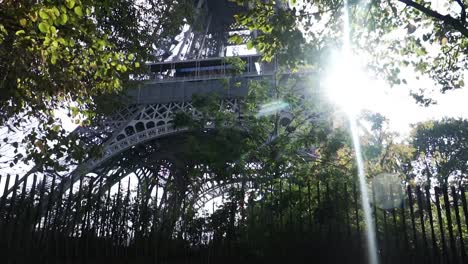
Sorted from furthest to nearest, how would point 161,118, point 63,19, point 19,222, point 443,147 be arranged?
point 443,147 < point 161,118 < point 19,222 < point 63,19

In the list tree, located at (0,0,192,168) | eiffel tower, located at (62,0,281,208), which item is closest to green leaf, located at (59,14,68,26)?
tree, located at (0,0,192,168)

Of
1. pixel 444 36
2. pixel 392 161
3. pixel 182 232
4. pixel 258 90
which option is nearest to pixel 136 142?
pixel 258 90

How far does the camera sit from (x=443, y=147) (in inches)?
1184

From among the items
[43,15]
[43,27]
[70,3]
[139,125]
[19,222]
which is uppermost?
[139,125]

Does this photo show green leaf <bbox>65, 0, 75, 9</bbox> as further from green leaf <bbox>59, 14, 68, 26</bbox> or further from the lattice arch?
the lattice arch

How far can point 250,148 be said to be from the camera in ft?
38.8

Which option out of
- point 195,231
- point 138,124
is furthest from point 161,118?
point 195,231

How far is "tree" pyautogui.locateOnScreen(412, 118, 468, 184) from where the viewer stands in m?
28.5

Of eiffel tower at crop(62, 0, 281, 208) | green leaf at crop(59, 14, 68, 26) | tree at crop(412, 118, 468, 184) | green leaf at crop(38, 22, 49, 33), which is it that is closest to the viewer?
green leaf at crop(38, 22, 49, 33)

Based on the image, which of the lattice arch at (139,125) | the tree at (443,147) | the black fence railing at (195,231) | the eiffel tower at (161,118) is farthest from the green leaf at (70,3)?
the tree at (443,147)

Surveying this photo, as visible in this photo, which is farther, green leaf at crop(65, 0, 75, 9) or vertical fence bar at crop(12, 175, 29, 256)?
vertical fence bar at crop(12, 175, 29, 256)

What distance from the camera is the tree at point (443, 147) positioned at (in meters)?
28.5

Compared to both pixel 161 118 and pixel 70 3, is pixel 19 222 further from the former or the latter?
pixel 161 118

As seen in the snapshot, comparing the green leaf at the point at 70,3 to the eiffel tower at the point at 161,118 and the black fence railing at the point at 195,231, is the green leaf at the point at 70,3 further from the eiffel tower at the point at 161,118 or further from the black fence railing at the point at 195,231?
the eiffel tower at the point at 161,118
